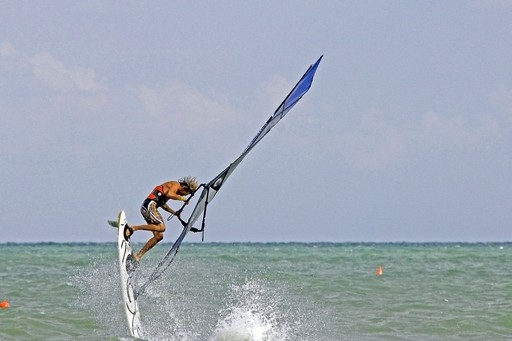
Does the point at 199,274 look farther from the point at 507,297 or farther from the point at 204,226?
the point at 204,226

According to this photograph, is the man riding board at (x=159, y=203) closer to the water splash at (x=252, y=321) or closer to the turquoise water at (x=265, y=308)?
the turquoise water at (x=265, y=308)

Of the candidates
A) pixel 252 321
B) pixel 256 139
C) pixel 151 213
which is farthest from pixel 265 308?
pixel 256 139

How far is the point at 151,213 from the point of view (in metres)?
11.1

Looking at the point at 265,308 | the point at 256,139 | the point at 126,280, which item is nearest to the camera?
the point at 256,139

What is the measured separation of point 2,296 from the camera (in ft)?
58.1

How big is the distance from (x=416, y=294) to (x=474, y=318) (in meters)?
4.21

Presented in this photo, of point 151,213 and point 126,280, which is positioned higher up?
point 151,213

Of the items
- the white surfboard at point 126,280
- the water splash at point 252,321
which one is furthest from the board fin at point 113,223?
the water splash at point 252,321

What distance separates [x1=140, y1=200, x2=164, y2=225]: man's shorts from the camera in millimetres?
11078

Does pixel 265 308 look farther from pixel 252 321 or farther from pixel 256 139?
pixel 256 139

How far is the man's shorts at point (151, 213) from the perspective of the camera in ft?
36.3

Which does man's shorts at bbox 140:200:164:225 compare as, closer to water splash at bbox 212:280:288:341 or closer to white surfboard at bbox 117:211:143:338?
white surfboard at bbox 117:211:143:338

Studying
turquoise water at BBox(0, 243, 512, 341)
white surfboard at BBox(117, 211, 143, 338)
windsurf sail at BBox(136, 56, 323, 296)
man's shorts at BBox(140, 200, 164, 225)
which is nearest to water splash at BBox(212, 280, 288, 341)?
turquoise water at BBox(0, 243, 512, 341)

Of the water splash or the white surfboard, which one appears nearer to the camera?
the white surfboard
